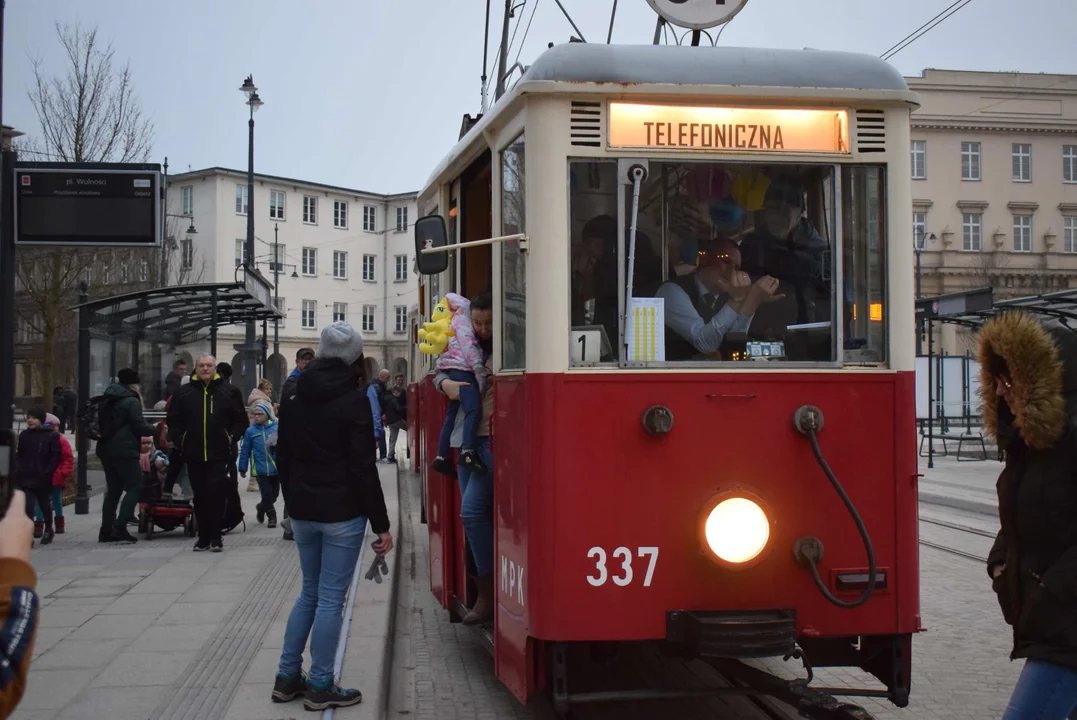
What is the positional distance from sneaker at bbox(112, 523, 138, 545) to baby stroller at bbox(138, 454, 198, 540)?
0.31 metres

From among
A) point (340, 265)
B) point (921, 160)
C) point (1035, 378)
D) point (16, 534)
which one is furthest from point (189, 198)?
point (16, 534)

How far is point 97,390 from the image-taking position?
46.7ft

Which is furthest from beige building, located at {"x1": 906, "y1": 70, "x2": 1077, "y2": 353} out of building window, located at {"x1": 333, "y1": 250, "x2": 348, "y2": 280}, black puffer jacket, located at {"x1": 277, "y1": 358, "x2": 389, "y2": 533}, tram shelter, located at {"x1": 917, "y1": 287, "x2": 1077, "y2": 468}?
black puffer jacket, located at {"x1": 277, "y1": 358, "x2": 389, "y2": 533}

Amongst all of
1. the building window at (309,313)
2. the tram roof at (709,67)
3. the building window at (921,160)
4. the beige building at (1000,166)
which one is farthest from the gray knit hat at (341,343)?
the building window at (309,313)

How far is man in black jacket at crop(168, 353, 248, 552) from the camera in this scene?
10.7 m

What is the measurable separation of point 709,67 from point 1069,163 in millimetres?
64547

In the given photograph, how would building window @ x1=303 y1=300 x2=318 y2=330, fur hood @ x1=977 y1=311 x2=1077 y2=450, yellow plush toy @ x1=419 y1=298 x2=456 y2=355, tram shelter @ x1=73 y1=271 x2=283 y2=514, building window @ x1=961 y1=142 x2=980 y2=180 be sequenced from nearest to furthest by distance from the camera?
1. fur hood @ x1=977 y1=311 x2=1077 y2=450
2. yellow plush toy @ x1=419 y1=298 x2=456 y2=355
3. tram shelter @ x1=73 y1=271 x2=283 y2=514
4. building window @ x1=961 y1=142 x2=980 y2=180
5. building window @ x1=303 y1=300 x2=318 y2=330

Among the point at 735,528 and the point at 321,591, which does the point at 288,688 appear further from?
the point at 735,528

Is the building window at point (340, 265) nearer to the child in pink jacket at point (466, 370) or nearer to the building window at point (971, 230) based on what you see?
the building window at point (971, 230)

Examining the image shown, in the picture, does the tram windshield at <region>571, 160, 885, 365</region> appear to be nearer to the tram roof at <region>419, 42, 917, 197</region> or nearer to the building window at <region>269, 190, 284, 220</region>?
the tram roof at <region>419, 42, 917, 197</region>

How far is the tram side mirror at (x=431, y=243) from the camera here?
5379mm

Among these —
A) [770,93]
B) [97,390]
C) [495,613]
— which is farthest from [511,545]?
[97,390]

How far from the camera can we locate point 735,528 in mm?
4578

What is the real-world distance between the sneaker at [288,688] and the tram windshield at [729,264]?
2.31 meters
